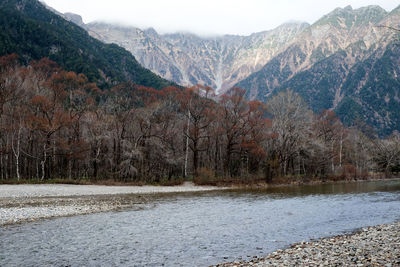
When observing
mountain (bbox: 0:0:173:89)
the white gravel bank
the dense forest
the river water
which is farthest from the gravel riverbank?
mountain (bbox: 0:0:173:89)

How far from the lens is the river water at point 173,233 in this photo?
12883 millimetres

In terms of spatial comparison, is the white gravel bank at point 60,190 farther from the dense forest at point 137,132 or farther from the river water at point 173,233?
the river water at point 173,233

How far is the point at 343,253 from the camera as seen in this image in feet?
38.9

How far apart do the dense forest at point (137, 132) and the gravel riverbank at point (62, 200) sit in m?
8.03

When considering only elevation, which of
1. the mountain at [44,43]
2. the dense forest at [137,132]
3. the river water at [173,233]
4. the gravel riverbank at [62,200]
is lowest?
the river water at [173,233]

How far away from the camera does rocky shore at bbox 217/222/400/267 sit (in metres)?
10.5

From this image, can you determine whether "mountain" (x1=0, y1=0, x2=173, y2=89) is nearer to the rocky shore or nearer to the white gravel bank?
the white gravel bank

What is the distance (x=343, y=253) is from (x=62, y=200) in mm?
28392

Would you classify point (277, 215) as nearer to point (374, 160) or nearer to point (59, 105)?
point (59, 105)

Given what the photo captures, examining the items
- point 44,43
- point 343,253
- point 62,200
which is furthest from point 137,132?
point 44,43

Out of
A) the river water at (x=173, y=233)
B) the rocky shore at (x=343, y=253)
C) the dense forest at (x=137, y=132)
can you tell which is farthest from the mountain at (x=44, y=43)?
the rocky shore at (x=343, y=253)

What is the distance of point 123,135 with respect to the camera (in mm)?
55469

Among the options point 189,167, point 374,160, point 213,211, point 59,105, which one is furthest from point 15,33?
point 374,160

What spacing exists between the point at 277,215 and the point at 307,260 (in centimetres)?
1254
